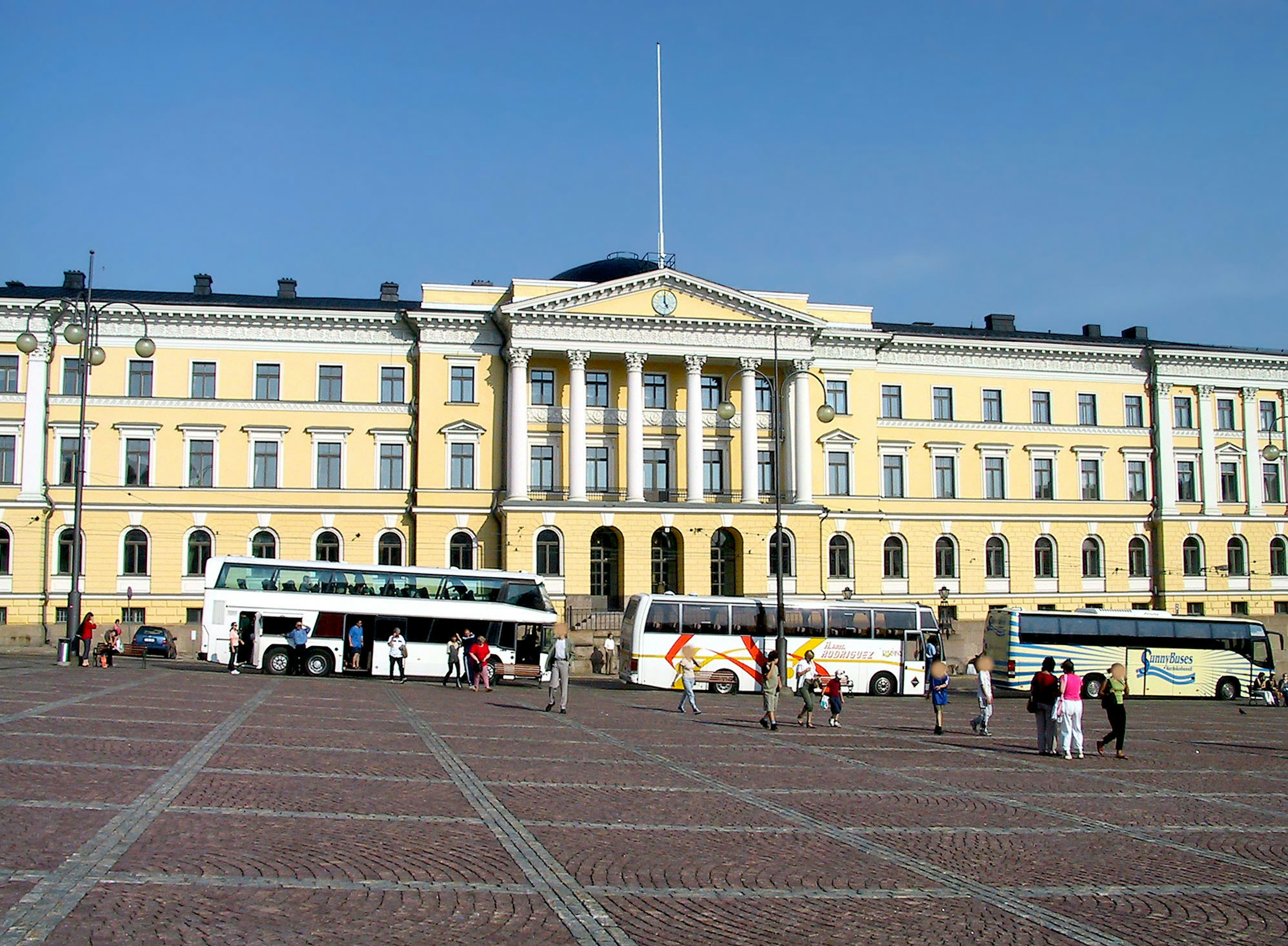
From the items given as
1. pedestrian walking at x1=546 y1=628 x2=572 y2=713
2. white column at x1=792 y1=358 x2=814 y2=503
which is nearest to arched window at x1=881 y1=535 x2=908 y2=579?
white column at x1=792 y1=358 x2=814 y2=503

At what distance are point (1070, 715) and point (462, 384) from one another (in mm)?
41105

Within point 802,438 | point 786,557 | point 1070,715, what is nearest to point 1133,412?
point 802,438

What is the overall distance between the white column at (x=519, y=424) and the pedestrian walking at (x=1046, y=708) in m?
35.0

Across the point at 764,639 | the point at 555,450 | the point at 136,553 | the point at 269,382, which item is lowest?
the point at 764,639

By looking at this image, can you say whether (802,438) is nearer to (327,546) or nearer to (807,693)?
(327,546)

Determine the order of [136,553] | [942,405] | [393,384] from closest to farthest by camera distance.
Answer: [136,553] → [393,384] → [942,405]

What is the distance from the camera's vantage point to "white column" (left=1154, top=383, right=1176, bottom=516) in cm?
6731

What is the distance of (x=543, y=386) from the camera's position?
6078cm

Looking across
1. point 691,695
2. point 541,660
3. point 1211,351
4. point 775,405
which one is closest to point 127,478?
point 541,660

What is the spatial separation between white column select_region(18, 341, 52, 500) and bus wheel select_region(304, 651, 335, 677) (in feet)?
71.4

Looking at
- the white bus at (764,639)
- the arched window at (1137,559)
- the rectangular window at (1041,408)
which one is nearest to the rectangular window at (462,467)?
the white bus at (764,639)

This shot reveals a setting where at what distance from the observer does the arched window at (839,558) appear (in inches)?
2454

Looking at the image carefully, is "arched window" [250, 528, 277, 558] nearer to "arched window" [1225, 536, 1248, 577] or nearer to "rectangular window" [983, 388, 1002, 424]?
"rectangular window" [983, 388, 1002, 424]

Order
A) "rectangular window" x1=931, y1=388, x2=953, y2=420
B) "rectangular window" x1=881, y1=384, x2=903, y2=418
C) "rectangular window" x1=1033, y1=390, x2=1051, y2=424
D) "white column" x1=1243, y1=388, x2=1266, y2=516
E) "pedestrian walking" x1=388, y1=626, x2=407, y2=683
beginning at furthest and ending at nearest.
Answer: "white column" x1=1243, y1=388, x2=1266, y2=516 < "rectangular window" x1=1033, y1=390, x2=1051, y2=424 < "rectangular window" x1=931, y1=388, x2=953, y2=420 < "rectangular window" x1=881, y1=384, x2=903, y2=418 < "pedestrian walking" x1=388, y1=626, x2=407, y2=683
